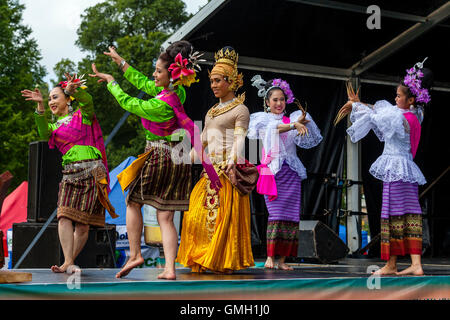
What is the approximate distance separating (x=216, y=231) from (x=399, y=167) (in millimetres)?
1666

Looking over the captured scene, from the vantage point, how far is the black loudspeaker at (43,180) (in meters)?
6.59

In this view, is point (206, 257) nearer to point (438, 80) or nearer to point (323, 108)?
point (323, 108)

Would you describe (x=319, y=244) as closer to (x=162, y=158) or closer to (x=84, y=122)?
(x=84, y=122)

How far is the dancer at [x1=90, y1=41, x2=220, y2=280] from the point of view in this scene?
4.12m

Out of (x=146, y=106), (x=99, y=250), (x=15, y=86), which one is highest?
(x=15, y=86)

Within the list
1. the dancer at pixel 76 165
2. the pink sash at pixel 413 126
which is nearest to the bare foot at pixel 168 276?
the dancer at pixel 76 165

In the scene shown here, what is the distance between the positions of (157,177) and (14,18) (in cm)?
1883

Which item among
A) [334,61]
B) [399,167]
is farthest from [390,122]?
[334,61]

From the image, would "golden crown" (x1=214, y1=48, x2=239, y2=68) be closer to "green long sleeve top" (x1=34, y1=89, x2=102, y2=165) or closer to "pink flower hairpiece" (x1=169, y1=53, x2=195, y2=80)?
"pink flower hairpiece" (x1=169, y1=53, x2=195, y2=80)

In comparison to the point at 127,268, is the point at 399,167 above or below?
above

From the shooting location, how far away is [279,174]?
641cm

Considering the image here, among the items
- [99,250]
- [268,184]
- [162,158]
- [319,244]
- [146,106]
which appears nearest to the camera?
[146,106]

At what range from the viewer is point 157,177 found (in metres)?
4.22
